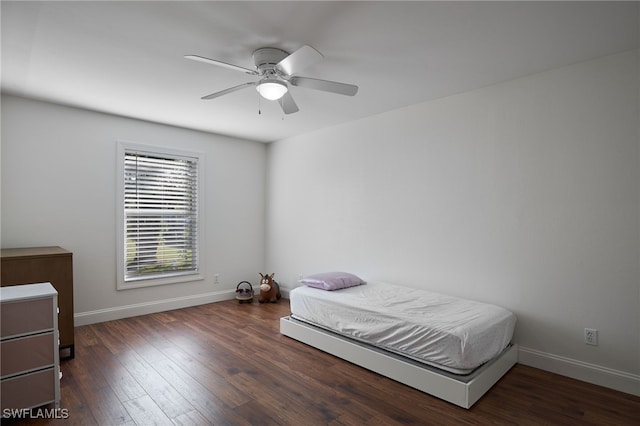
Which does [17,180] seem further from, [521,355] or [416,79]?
[521,355]

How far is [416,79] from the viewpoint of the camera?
3.04 meters

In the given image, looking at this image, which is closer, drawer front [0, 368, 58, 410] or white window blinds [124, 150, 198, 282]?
drawer front [0, 368, 58, 410]

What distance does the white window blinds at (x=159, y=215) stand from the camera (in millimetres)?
4344

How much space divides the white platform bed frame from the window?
2.35 m

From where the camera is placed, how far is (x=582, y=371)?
269 cm

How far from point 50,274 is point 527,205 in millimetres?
4182

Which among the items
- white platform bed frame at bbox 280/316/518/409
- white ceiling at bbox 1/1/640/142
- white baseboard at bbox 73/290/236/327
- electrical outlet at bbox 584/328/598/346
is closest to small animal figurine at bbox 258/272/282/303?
white baseboard at bbox 73/290/236/327

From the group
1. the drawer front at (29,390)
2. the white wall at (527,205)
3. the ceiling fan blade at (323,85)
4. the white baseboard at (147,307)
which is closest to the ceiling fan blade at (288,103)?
the ceiling fan blade at (323,85)

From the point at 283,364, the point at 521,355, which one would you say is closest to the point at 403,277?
the point at 521,355

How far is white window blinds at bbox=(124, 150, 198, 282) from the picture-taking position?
4344mm

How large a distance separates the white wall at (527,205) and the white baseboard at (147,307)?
7.08ft

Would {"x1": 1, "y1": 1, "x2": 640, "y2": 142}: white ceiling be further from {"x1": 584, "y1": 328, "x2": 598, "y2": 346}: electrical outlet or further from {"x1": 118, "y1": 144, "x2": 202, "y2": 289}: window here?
{"x1": 584, "y1": 328, "x2": 598, "y2": 346}: electrical outlet

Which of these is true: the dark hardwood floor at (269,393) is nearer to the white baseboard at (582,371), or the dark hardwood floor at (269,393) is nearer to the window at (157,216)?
the white baseboard at (582,371)

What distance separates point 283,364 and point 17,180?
328 centimetres
